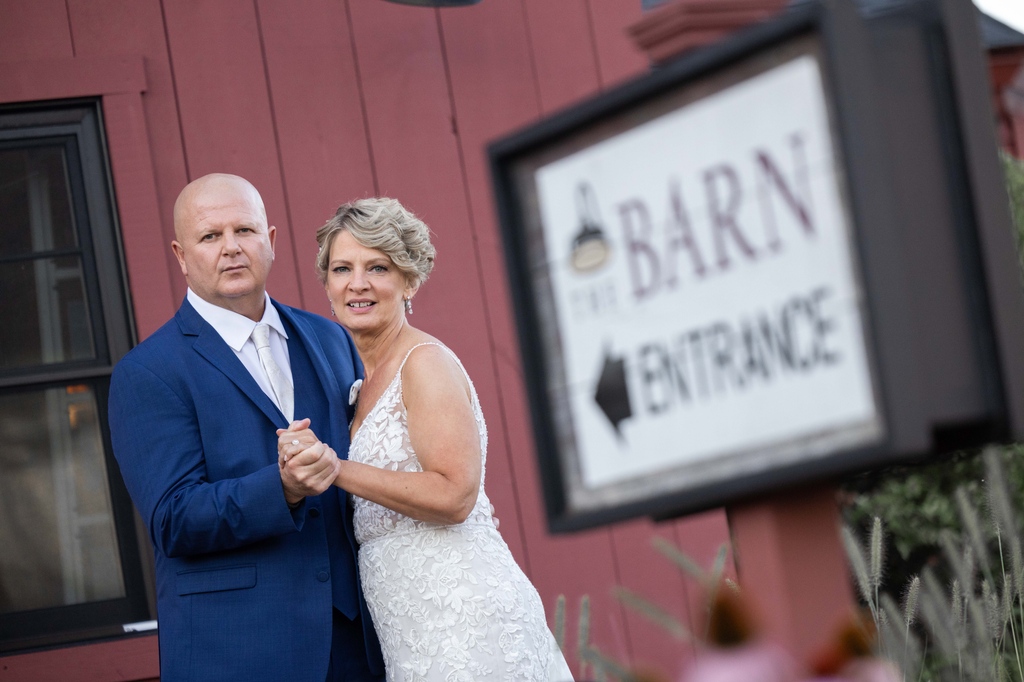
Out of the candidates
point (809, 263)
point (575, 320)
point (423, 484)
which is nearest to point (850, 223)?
point (809, 263)

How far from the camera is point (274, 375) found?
2760 mm

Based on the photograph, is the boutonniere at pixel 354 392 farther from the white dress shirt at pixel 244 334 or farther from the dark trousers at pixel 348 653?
the dark trousers at pixel 348 653

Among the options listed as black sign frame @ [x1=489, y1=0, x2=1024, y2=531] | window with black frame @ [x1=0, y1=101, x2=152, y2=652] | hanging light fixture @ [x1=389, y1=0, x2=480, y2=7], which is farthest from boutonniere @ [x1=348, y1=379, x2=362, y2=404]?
black sign frame @ [x1=489, y1=0, x2=1024, y2=531]

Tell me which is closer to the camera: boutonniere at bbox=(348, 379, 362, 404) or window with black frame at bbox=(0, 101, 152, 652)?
boutonniere at bbox=(348, 379, 362, 404)

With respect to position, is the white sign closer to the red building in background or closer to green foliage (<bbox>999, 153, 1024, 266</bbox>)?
the red building in background

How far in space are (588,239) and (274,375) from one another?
1.82m

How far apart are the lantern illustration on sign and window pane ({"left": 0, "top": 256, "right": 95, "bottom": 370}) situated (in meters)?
2.83

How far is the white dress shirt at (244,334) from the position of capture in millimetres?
2748

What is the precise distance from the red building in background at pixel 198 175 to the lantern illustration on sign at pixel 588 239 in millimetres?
2501

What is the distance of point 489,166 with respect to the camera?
112cm

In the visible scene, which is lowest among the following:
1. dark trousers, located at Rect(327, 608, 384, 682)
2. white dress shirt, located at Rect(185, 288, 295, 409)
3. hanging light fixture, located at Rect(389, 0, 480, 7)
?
dark trousers, located at Rect(327, 608, 384, 682)

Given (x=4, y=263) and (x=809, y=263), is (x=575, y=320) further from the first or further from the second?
(x=4, y=263)

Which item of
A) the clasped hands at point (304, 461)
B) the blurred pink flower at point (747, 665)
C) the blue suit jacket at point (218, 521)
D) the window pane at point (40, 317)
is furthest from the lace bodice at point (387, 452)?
the blurred pink flower at point (747, 665)

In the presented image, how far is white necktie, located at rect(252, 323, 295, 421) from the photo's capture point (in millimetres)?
2750
